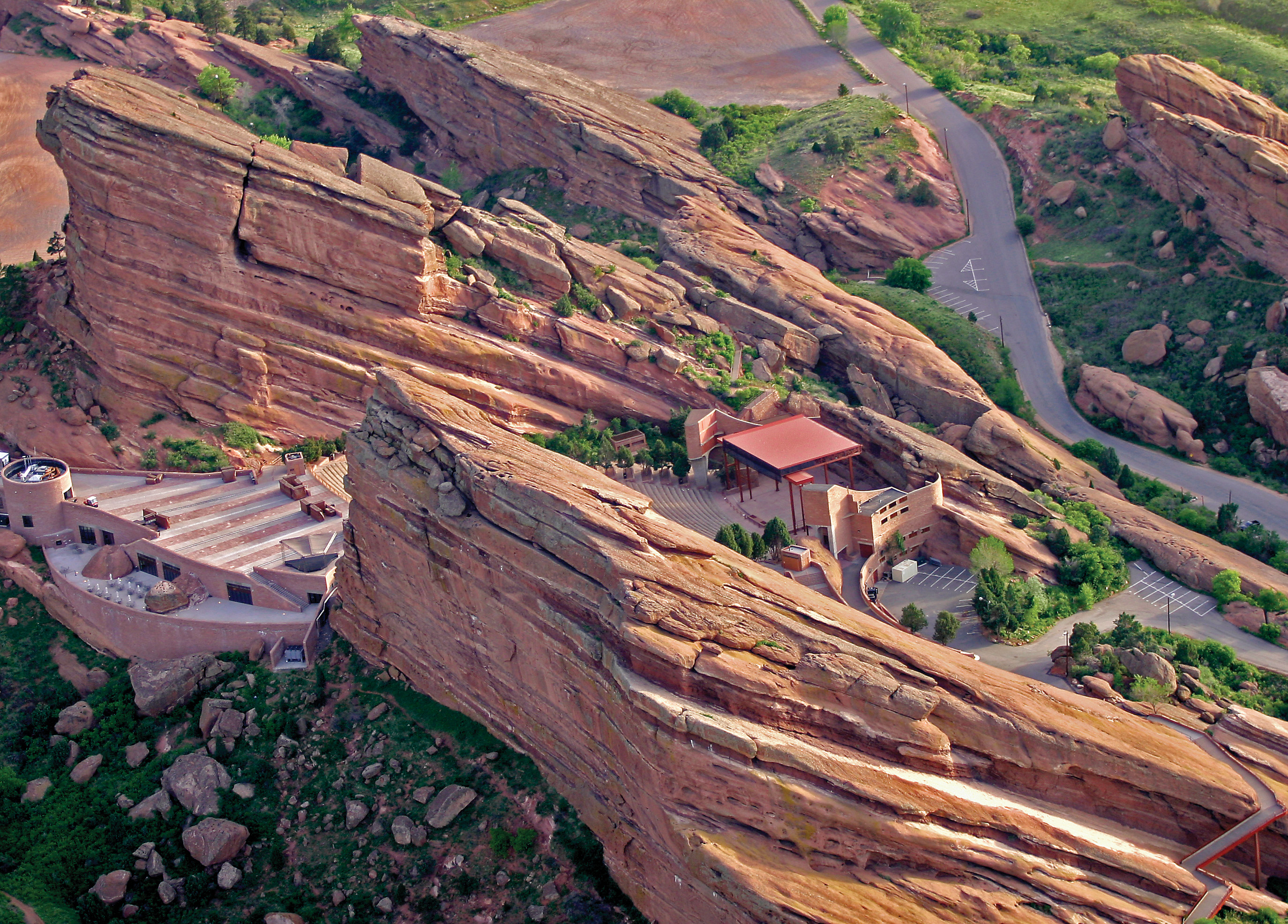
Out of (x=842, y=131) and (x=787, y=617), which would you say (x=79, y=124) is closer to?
(x=787, y=617)

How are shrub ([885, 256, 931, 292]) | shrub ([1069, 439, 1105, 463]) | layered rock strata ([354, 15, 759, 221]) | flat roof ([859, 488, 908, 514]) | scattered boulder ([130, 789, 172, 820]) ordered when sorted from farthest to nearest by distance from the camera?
layered rock strata ([354, 15, 759, 221]) < shrub ([885, 256, 931, 292]) < shrub ([1069, 439, 1105, 463]) < flat roof ([859, 488, 908, 514]) < scattered boulder ([130, 789, 172, 820])

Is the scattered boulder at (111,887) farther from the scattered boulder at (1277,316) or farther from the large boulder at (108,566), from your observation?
the scattered boulder at (1277,316)

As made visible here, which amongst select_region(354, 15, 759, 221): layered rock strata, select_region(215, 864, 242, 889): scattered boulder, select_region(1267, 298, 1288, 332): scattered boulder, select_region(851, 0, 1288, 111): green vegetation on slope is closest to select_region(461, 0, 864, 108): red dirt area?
select_region(851, 0, 1288, 111): green vegetation on slope

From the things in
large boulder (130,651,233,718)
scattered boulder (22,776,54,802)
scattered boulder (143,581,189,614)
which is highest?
scattered boulder (143,581,189,614)

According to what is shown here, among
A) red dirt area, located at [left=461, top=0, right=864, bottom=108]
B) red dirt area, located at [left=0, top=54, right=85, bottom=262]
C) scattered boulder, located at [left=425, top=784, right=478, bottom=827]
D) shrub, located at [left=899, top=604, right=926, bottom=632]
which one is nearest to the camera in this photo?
scattered boulder, located at [left=425, top=784, right=478, bottom=827]

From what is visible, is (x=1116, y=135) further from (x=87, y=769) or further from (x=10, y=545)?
(x=87, y=769)

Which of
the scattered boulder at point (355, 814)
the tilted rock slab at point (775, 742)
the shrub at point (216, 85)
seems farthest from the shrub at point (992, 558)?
the shrub at point (216, 85)

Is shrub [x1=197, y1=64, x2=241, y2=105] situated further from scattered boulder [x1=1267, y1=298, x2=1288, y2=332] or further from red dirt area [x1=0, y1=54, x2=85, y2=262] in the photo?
scattered boulder [x1=1267, y1=298, x2=1288, y2=332]

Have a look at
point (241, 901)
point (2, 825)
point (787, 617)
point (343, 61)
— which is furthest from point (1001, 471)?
point (343, 61)
